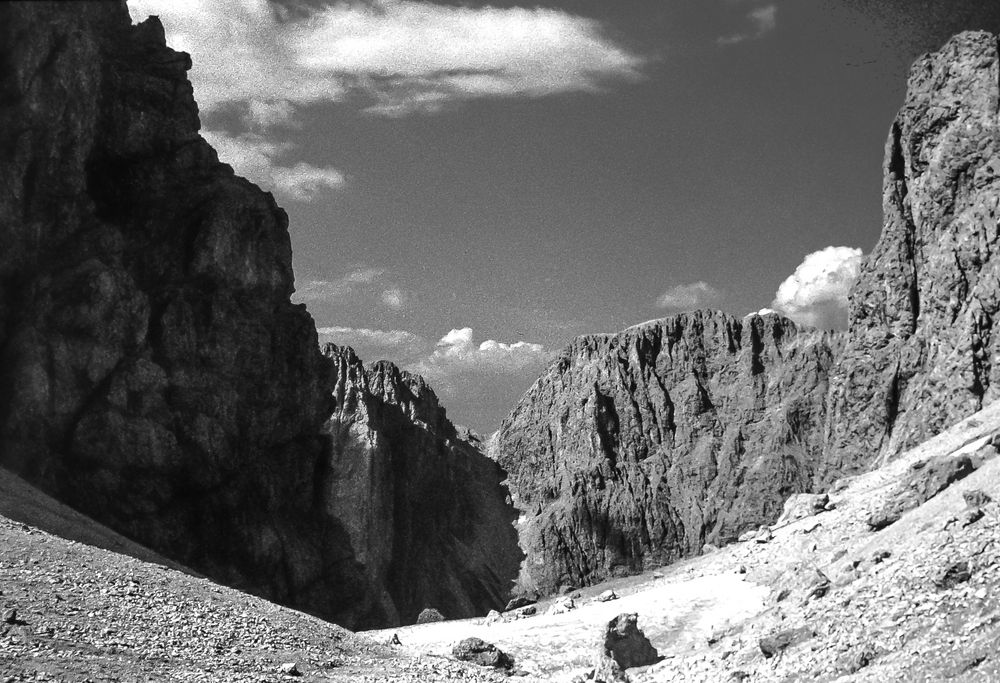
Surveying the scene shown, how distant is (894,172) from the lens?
377 ft

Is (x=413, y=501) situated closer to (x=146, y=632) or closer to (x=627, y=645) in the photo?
(x=627, y=645)

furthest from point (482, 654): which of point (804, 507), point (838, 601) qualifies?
point (804, 507)

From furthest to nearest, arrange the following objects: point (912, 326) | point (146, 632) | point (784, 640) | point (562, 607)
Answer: point (912, 326) < point (562, 607) < point (146, 632) < point (784, 640)

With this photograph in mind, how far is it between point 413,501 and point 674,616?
119 metres

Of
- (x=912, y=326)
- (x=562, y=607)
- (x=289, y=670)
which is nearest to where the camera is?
(x=289, y=670)

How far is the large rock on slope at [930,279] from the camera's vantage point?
94312mm

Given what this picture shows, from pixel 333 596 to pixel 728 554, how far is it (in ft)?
133

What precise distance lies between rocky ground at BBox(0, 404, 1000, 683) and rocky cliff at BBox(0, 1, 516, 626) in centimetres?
2069

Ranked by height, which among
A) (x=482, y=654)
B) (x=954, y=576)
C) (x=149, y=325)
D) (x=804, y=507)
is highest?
(x=149, y=325)

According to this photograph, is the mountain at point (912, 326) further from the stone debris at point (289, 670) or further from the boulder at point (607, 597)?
the stone debris at point (289, 670)

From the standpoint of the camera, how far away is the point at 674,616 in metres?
57.2

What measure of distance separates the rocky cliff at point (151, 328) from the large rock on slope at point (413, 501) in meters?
50.3

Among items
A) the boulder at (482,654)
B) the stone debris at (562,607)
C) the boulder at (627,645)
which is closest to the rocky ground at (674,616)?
the boulder at (482,654)

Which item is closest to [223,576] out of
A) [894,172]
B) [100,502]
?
[100,502]
